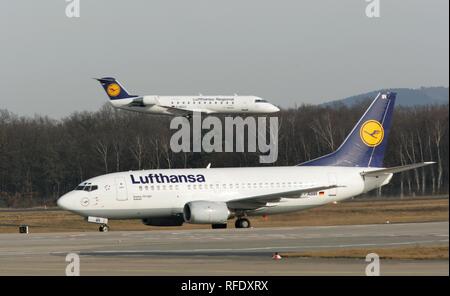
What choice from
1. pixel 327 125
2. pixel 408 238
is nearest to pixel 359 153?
pixel 408 238

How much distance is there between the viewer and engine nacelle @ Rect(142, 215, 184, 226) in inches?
2135

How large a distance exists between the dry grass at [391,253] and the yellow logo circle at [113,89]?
250ft

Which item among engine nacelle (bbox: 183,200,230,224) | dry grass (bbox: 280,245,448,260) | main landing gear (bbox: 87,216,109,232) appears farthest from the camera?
main landing gear (bbox: 87,216,109,232)

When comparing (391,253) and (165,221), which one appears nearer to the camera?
(391,253)

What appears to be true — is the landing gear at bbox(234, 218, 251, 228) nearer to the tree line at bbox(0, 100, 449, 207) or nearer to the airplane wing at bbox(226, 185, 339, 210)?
the airplane wing at bbox(226, 185, 339, 210)

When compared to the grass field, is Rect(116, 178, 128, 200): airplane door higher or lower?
higher

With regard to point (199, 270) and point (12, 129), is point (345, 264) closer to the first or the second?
point (199, 270)

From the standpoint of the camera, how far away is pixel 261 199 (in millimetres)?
53062

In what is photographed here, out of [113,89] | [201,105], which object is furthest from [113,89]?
[201,105]

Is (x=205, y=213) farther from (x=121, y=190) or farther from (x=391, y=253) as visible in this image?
(x=391, y=253)

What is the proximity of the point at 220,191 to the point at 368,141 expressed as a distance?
10.3 metres

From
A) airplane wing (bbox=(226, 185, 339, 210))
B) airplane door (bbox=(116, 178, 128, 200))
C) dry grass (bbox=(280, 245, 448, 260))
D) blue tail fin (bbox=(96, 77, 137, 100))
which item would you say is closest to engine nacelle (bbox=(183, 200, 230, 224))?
airplane wing (bbox=(226, 185, 339, 210))

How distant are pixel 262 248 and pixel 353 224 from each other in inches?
699

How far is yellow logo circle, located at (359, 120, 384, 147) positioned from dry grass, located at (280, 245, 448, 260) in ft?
80.5
